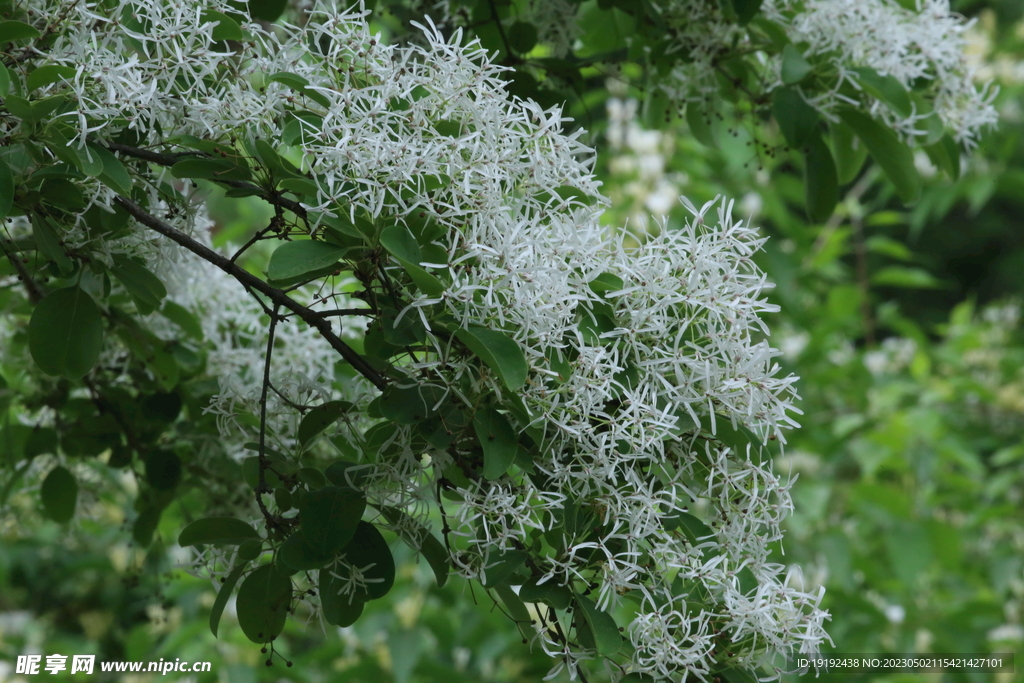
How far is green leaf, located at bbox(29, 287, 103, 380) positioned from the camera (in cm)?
84

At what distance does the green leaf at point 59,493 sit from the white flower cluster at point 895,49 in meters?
1.02

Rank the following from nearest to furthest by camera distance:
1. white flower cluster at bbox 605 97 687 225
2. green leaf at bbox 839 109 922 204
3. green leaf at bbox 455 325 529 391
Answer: green leaf at bbox 455 325 529 391
green leaf at bbox 839 109 922 204
white flower cluster at bbox 605 97 687 225

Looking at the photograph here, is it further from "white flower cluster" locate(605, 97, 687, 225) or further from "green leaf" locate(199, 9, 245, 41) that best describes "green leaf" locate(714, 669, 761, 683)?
"white flower cluster" locate(605, 97, 687, 225)

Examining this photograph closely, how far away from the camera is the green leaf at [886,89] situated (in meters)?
1.06

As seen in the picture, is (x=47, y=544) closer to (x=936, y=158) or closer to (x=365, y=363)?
(x=365, y=363)

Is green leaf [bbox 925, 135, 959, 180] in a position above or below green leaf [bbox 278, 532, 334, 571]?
above

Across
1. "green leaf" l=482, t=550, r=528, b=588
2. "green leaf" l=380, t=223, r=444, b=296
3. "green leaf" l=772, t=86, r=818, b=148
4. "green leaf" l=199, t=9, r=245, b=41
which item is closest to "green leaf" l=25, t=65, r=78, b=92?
"green leaf" l=199, t=9, r=245, b=41

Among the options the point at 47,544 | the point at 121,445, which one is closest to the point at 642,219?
the point at 121,445

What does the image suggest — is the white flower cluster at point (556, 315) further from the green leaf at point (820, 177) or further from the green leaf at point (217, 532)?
the green leaf at point (820, 177)

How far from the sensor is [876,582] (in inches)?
82.3

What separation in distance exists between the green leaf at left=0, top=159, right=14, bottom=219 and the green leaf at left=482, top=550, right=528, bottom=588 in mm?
434

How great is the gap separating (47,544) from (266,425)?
1.82 meters

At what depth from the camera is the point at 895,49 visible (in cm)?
111

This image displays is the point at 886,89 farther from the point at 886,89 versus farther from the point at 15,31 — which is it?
the point at 15,31
